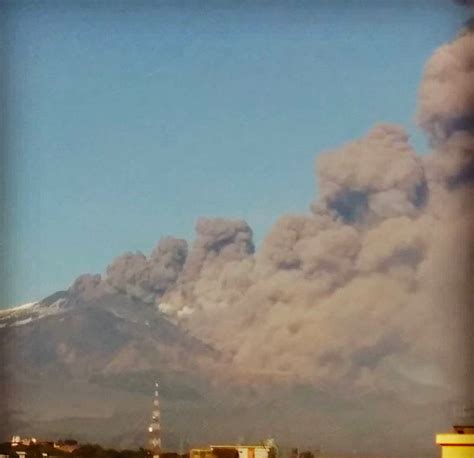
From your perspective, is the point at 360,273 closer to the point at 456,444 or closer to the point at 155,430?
the point at 456,444

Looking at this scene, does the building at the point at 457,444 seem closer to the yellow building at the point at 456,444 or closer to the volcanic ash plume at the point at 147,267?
A: the yellow building at the point at 456,444

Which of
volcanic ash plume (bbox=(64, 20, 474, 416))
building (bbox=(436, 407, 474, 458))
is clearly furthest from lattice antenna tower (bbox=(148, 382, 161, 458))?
building (bbox=(436, 407, 474, 458))

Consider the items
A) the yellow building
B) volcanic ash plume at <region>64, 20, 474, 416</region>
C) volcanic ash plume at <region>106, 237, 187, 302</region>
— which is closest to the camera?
the yellow building

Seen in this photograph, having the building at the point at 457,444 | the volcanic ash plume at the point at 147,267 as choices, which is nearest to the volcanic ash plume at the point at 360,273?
the volcanic ash plume at the point at 147,267

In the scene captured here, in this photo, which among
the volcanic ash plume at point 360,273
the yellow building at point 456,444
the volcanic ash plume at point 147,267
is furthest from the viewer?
the volcanic ash plume at point 147,267

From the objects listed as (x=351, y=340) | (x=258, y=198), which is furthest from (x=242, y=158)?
(x=351, y=340)

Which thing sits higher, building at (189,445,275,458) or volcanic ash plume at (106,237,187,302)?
volcanic ash plume at (106,237,187,302)

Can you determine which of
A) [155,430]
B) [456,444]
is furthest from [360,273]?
[155,430]

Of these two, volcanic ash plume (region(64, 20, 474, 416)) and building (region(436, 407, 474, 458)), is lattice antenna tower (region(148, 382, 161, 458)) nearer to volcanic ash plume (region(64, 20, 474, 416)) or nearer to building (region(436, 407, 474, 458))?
volcanic ash plume (region(64, 20, 474, 416))

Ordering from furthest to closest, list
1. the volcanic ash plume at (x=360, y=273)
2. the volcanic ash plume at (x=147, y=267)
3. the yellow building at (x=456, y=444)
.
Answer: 1. the volcanic ash plume at (x=147, y=267)
2. the volcanic ash plume at (x=360, y=273)
3. the yellow building at (x=456, y=444)
